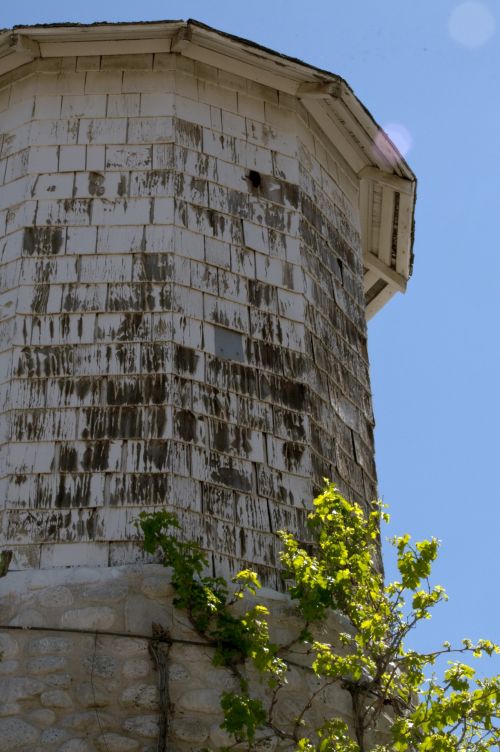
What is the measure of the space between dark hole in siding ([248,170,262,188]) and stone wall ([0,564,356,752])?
382 centimetres

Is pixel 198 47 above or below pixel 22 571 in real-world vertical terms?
above

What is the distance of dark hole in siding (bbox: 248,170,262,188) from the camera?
1066 centimetres

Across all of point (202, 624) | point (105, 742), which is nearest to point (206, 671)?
point (202, 624)

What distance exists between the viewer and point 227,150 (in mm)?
10695

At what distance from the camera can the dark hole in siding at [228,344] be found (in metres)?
9.48

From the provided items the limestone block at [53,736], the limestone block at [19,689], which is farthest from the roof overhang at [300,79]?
the limestone block at [53,736]

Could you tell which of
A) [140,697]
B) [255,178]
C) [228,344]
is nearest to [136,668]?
[140,697]

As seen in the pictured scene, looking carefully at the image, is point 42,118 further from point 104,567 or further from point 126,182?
point 104,567

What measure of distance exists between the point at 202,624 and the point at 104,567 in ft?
2.52

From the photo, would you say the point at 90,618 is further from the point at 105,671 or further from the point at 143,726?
the point at 143,726

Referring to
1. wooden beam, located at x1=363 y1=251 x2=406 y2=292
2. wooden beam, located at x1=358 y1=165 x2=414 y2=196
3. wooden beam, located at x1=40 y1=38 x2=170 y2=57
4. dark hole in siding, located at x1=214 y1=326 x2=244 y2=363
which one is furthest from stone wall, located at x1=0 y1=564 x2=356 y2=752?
wooden beam, located at x1=363 y1=251 x2=406 y2=292

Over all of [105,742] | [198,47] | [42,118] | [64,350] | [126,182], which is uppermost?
[198,47]

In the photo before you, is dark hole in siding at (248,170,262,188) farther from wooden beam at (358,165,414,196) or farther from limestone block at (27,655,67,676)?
limestone block at (27,655,67,676)

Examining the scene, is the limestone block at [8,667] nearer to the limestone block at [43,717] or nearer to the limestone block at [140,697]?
the limestone block at [43,717]
